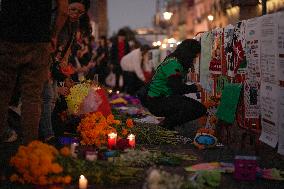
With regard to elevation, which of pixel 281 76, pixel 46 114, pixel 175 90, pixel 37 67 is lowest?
pixel 46 114

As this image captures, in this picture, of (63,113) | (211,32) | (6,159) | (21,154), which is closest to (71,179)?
(21,154)

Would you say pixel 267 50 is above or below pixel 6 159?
above

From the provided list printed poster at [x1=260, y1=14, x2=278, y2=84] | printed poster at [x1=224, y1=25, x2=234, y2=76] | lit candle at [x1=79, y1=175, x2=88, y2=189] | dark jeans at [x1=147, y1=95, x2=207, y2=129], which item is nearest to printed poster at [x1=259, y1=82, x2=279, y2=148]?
printed poster at [x1=260, y1=14, x2=278, y2=84]

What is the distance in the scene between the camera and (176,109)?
9.18 m

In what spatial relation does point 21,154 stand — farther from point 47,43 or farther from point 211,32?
point 211,32

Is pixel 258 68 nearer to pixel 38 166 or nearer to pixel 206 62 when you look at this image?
pixel 206 62

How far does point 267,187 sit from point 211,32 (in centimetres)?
525

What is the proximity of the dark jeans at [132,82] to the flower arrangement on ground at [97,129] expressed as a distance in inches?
374

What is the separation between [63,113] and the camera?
356 inches

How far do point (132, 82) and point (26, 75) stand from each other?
12133 mm

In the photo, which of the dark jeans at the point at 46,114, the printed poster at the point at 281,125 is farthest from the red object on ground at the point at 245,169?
the dark jeans at the point at 46,114

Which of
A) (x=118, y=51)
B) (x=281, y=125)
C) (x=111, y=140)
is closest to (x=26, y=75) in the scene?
(x=111, y=140)

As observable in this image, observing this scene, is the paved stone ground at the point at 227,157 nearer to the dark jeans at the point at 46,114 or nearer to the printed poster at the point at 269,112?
the printed poster at the point at 269,112

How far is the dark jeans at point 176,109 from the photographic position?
9.18 meters
